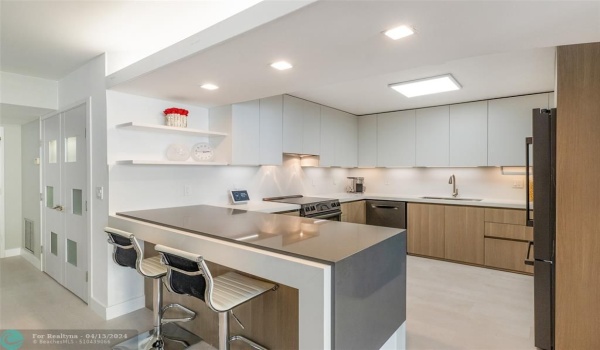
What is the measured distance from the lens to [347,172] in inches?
225

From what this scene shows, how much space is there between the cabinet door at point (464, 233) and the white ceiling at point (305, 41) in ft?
5.42

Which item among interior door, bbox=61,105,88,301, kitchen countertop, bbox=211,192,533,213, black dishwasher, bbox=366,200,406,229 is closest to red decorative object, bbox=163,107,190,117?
interior door, bbox=61,105,88,301

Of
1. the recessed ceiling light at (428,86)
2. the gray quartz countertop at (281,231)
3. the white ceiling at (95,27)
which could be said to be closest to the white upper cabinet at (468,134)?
the recessed ceiling light at (428,86)

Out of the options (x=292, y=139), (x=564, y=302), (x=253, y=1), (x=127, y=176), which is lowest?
(x=564, y=302)

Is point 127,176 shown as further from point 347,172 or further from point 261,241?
point 347,172

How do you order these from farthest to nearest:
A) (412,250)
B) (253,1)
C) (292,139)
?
(412,250), (292,139), (253,1)

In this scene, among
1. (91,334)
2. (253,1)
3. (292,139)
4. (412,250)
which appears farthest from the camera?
(412,250)

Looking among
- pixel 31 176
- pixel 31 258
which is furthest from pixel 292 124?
pixel 31 258

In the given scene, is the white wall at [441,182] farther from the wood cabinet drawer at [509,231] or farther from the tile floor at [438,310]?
the tile floor at [438,310]

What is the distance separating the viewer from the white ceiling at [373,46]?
1.32 m

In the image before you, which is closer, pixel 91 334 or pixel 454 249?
pixel 91 334

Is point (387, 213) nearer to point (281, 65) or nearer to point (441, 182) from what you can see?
point (441, 182)

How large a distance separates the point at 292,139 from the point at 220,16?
7.02 feet

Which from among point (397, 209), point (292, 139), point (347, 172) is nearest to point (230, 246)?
point (292, 139)
